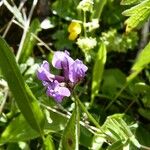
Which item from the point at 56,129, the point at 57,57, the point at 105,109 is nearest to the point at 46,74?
the point at 57,57

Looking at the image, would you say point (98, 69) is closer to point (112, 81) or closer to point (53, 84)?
point (112, 81)

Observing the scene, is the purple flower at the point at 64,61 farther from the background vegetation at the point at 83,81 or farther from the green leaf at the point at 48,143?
the green leaf at the point at 48,143

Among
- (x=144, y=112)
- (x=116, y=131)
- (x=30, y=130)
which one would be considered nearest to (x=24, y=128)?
(x=30, y=130)

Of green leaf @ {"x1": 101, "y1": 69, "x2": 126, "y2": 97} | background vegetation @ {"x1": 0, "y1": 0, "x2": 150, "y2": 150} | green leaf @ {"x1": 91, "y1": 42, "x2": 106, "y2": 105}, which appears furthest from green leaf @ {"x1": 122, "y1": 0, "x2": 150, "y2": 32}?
green leaf @ {"x1": 101, "y1": 69, "x2": 126, "y2": 97}

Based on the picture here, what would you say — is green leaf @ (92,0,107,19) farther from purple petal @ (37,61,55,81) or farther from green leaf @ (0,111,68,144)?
purple petal @ (37,61,55,81)

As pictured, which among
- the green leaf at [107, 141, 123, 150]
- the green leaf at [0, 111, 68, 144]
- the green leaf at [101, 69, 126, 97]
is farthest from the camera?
the green leaf at [101, 69, 126, 97]

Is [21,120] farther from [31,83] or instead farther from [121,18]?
[121,18]
